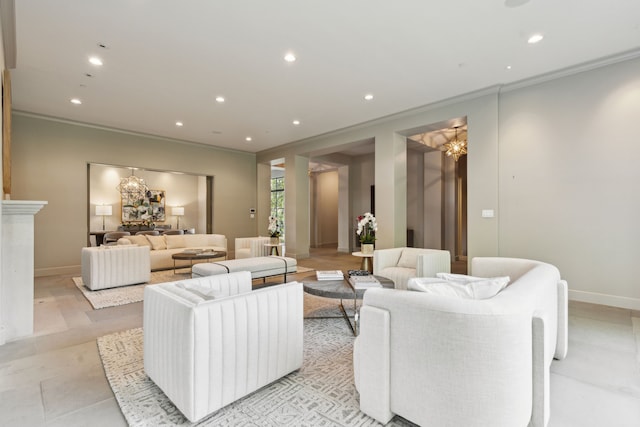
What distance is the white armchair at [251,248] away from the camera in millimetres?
6691

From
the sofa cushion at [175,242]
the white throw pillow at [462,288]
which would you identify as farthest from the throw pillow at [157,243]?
the white throw pillow at [462,288]

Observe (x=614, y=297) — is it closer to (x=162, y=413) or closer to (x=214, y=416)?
(x=214, y=416)

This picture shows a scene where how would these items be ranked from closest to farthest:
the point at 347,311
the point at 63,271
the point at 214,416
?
1. the point at 214,416
2. the point at 347,311
3. the point at 63,271

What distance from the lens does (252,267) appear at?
442 centimetres

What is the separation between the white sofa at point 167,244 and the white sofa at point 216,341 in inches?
186

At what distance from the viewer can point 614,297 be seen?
12.6 feet

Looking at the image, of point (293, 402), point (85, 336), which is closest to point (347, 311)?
point (293, 402)

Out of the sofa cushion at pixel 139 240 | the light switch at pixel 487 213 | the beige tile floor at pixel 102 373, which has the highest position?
the light switch at pixel 487 213

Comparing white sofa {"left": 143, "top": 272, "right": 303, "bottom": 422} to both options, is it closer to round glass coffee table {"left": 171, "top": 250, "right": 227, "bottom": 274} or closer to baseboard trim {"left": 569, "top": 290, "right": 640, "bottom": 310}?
round glass coffee table {"left": 171, "top": 250, "right": 227, "bottom": 274}

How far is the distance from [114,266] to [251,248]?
2588 millimetres

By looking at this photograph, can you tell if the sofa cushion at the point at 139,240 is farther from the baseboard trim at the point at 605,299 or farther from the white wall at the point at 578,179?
the baseboard trim at the point at 605,299

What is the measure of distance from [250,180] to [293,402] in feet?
26.3

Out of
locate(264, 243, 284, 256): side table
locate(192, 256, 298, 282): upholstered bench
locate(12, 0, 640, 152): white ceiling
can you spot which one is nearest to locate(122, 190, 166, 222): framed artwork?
locate(12, 0, 640, 152): white ceiling

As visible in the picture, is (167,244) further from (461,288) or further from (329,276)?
(461,288)
